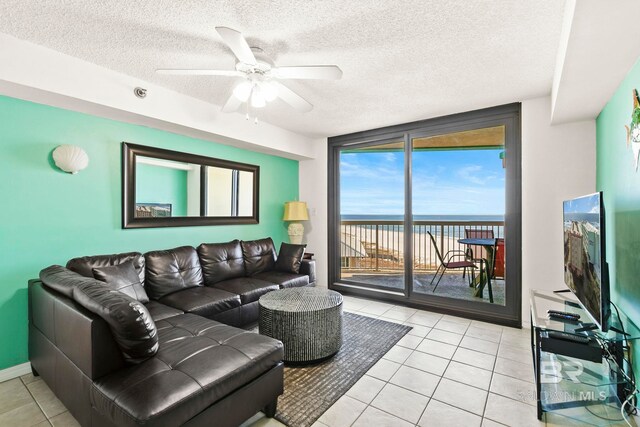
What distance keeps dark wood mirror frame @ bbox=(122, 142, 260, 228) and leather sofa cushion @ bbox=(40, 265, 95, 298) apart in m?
0.90

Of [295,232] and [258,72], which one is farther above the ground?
[258,72]

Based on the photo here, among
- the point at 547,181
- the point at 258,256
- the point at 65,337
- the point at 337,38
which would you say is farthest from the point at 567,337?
the point at 258,256

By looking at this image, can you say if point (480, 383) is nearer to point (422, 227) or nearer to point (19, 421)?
point (19, 421)

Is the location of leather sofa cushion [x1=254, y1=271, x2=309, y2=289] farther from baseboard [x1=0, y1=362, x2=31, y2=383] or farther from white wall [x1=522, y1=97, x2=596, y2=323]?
white wall [x1=522, y1=97, x2=596, y2=323]

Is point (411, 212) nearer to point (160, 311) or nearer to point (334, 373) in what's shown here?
point (334, 373)

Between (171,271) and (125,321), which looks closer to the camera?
(125,321)

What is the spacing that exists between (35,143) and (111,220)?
2.76 ft

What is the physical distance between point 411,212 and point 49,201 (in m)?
3.82

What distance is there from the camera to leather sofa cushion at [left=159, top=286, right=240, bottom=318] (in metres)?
2.54

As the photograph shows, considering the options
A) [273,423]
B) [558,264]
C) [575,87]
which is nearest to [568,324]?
[558,264]

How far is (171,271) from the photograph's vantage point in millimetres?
2945

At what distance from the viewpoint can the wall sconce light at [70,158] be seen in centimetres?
242

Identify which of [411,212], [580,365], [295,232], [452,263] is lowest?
[580,365]

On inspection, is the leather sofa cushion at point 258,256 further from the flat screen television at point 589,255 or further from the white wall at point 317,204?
the flat screen television at point 589,255
